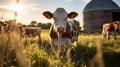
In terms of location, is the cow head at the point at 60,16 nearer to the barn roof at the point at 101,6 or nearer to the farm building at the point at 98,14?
the farm building at the point at 98,14

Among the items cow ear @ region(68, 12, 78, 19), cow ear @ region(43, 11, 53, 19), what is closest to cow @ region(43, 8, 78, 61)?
cow ear @ region(43, 11, 53, 19)

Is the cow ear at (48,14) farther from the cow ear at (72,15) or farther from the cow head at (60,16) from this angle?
the cow ear at (72,15)

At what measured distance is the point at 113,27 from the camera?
1986 centimetres

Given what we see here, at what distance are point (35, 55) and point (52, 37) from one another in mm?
3576

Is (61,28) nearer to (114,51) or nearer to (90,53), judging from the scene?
(90,53)

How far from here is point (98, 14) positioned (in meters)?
34.7

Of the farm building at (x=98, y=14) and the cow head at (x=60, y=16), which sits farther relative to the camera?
the farm building at (x=98, y=14)

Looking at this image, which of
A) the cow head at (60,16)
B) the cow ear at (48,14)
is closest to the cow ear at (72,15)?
the cow head at (60,16)

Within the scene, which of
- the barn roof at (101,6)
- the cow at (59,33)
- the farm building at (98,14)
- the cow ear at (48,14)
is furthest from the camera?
the barn roof at (101,6)

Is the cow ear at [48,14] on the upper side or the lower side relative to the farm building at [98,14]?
upper

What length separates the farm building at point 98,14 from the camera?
3447 centimetres

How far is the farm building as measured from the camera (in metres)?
34.5

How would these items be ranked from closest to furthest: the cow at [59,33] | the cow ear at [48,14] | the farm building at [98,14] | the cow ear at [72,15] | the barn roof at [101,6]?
1. the cow at [59,33]
2. the cow ear at [48,14]
3. the cow ear at [72,15]
4. the farm building at [98,14]
5. the barn roof at [101,6]

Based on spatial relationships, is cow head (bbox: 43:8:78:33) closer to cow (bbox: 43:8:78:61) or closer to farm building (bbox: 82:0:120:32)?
cow (bbox: 43:8:78:61)
